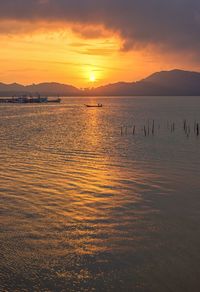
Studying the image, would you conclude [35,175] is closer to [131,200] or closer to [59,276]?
[131,200]

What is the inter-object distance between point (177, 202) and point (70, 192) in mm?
6031

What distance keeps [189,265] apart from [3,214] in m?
8.88

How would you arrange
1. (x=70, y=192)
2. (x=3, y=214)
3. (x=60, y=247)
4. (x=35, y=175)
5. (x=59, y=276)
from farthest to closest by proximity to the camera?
(x=35, y=175) < (x=70, y=192) < (x=3, y=214) < (x=60, y=247) < (x=59, y=276)

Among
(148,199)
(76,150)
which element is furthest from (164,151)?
(148,199)

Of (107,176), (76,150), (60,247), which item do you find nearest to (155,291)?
(60,247)

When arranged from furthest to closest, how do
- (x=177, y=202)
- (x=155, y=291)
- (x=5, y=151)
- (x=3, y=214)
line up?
(x=5, y=151) → (x=177, y=202) → (x=3, y=214) → (x=155, y=291)

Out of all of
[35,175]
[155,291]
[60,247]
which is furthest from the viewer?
[35,175]

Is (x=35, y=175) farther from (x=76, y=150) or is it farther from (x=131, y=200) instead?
(x=76, y=150)

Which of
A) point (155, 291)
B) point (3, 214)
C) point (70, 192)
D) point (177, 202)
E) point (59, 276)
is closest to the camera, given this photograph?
point (155, 291)

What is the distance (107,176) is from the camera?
24562 millimetres

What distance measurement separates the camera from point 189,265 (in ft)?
37.1

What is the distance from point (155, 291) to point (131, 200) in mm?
8843

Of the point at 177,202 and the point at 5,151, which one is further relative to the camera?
the point at 5,151

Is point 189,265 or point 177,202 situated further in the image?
point 177,202
